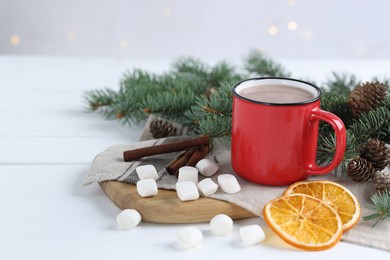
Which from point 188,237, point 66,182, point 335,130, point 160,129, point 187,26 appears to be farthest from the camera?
point 187,26

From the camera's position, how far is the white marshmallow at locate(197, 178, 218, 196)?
1049mm

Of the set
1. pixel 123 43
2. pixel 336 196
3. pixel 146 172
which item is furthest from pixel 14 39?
pixel 336 196

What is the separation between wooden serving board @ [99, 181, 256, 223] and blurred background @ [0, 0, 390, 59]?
1.62m

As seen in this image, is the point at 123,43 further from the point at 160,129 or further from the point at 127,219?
the point at 127,219

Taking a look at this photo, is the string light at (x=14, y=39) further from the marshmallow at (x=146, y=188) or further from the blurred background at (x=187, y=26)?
the marshmallow at (x=146, y=188)

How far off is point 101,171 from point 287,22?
1.66 metres

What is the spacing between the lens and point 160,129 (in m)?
1.34

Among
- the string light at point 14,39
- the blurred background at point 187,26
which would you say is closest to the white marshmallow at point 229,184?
the blurred background at point 187,26

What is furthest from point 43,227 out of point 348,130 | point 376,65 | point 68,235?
point 376,65

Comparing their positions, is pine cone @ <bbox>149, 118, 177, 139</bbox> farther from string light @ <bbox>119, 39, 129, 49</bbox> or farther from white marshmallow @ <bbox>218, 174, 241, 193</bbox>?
string light @ <bbox>119, 39, 129, 49</bbox>

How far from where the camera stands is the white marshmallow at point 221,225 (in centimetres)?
98

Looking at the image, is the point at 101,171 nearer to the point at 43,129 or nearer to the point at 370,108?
the point at 43,129

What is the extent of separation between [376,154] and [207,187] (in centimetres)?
30

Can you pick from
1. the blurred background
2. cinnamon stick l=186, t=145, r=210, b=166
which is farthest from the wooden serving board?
the blurred background
